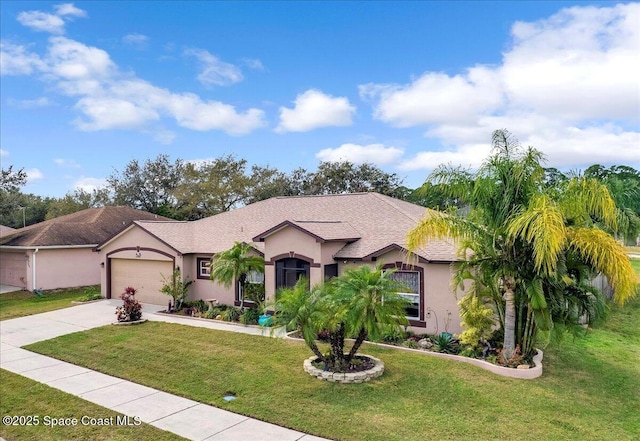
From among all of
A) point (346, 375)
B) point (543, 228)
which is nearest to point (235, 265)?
point (346, 375)

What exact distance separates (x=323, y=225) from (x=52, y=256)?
60.2ft

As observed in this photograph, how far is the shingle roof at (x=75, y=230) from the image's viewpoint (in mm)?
26297

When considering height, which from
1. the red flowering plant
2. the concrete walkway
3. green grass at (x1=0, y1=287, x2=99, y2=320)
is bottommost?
the concrete walkway

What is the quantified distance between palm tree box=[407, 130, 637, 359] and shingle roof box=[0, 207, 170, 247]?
62.3 feet

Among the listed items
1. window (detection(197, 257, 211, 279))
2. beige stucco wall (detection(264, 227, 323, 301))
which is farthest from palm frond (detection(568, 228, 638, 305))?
window (detection(197, 257, 211, 279))

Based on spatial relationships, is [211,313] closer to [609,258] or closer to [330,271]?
[330,271]

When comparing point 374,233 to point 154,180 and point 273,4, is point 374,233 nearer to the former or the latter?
point 273,4

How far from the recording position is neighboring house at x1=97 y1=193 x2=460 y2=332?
575 inches

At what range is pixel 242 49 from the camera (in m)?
20.3

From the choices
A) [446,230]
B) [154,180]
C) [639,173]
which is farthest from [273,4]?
[639,173]

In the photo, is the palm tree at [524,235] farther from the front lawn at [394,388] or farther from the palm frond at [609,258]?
the front lawn at [394,388]

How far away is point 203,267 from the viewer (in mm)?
20453

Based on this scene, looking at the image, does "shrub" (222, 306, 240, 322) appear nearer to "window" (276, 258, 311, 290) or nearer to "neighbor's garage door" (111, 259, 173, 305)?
"window" (276, 258, 311, 290)

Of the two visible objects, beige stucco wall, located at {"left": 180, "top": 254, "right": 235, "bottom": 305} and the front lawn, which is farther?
beige stucco wall, located at {"left": 180, "top": 254, "right": 235, "bottom": 305}
